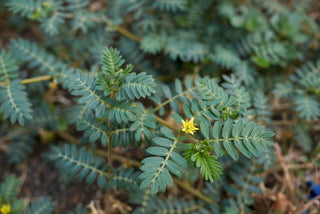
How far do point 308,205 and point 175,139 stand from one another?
48.1 inches

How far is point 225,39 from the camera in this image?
2.88m

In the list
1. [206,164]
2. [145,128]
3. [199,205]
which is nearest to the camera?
[206,164]

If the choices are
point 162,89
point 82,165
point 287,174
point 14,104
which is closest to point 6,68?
point 14,104

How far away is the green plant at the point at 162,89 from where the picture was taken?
5.53 feet

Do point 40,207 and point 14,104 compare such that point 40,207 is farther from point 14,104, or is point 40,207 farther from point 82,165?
point 14,104

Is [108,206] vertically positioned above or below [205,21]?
below

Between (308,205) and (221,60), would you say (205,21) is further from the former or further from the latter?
(308,205)

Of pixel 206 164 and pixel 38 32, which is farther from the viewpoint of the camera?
pixel 38 32

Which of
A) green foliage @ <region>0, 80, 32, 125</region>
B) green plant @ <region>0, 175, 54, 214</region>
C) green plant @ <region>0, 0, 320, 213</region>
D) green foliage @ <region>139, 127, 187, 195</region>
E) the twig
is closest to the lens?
green foliage @ <region>139, 127, 187, 195</region>

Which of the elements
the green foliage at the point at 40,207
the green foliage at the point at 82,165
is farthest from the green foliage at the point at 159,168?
the green foliage at the point at 40,207

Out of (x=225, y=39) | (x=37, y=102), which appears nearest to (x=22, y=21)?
(x=37, y=102)

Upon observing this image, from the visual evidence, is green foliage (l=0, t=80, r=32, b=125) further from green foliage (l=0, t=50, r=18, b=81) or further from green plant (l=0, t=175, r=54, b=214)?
green plant (l=0, t=175, r=54, b=214)

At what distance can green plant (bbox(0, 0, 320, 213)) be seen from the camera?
1.68m

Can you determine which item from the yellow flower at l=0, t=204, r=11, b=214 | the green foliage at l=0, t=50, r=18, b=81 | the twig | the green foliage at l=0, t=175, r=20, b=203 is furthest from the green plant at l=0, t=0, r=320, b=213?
the yellow flower at l=0, t=204, r=11, b=214
